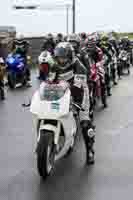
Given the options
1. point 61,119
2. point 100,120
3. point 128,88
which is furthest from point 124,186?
point 128,88

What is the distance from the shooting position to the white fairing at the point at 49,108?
224 inches

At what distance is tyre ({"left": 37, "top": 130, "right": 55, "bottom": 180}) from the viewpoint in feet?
18.1

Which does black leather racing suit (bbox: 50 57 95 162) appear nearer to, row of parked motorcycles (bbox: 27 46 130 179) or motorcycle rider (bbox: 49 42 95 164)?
motorcycle rider (bbox: 49 42 95 164)

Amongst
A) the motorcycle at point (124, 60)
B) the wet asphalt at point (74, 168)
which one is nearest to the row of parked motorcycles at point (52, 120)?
the wet asphalt at point (74, 168)

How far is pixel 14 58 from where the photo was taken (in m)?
14.6

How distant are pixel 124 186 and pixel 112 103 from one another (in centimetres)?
603

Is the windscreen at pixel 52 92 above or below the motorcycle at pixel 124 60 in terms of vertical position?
above

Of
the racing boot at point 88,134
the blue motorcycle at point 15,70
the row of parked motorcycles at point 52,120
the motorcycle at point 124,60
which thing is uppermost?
the row of parked motorcycles at point 52,120

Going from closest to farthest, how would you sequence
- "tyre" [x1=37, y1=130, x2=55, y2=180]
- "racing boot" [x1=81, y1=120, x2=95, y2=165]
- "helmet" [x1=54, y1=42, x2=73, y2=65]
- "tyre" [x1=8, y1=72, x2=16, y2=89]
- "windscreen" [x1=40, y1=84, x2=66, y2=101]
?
"tyre" [x1=37, y1=130, x2=55, y2=180] → "windscreen" [x1=40, y1=84, x2=66, y2=101] → "helmet" [x1=54, y1=42, x2=73, y2=65] → "racing boot" [x1=81, y1=120, x2=95, y2=165] → "tyre" [x1=8, y1=72, x2=16, y2=89]

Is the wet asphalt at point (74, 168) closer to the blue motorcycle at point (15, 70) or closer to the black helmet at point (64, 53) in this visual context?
the black helmet at point (64, 53)

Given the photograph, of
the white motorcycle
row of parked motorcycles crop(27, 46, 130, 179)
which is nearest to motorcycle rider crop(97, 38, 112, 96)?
row of parked motorcycles crop(27, 46, 130, 179)

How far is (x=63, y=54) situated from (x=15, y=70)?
827 centimetres

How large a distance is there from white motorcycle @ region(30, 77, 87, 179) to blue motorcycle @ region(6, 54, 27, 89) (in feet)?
26.8

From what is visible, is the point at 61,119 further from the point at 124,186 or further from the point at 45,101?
the point at 124,186
